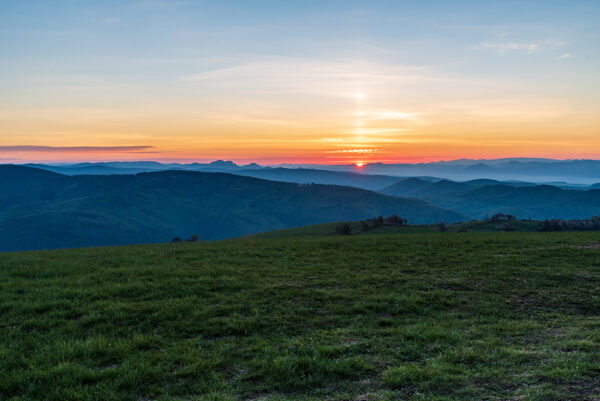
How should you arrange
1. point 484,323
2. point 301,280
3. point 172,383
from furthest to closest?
point 301,280 < point 484,323 < point 172,383

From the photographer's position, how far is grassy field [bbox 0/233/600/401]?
839 cm

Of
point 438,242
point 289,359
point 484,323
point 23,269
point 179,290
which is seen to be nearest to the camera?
point 289,359

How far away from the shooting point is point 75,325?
1166cm

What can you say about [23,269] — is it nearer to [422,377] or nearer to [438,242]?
[422,377]

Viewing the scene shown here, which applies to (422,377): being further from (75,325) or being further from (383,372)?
(75,325)

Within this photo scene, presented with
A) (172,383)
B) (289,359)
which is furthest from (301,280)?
(172,383)

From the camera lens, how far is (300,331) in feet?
38.1

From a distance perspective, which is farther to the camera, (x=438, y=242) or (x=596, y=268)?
(x=438, y=242)

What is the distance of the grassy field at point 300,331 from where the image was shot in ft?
27.5

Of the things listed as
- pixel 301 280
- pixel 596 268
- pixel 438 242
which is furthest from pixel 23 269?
pixel 596 268

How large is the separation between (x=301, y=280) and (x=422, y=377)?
9.36m

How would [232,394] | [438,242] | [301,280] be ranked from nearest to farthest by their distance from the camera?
[232,394] < [301,280] < [438,242]

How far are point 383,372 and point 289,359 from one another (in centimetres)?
253

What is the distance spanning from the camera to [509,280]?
57.5 feet
